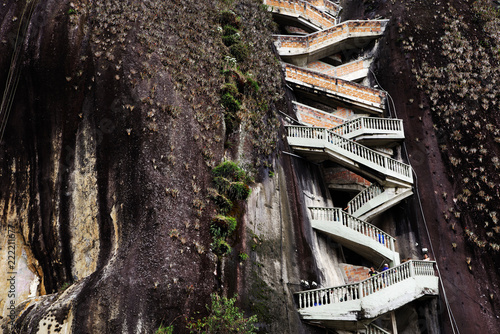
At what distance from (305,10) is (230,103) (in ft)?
45.3

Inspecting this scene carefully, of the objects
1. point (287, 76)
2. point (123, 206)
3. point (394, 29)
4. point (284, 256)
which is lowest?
point (284, 256)

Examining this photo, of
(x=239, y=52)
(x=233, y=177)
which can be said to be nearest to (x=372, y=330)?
(x=233, y=177)

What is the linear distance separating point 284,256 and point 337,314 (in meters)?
2.48

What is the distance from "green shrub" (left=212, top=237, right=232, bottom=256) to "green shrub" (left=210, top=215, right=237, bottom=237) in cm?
25

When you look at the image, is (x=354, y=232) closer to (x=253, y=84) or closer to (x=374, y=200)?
(x=374, y=200)

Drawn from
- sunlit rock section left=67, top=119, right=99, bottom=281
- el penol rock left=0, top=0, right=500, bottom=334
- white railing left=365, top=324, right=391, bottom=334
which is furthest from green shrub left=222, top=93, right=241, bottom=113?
white railing left=365, top=324, right=391, bottom=334

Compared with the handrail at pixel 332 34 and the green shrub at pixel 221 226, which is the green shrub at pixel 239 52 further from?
the green shrub at pixel 221 226

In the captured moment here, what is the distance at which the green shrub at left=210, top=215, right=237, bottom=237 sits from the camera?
1488cm

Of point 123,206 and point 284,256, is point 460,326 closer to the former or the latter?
point 284,256

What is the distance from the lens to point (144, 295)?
12180mm

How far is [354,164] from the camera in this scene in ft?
65.1

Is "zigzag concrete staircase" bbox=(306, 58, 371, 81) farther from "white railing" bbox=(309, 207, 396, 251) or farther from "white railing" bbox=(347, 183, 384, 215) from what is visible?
"white railing" bbox=(309, 207, 396, 251)

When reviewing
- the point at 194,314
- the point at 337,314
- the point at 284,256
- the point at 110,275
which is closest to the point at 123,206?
the point at 110,275

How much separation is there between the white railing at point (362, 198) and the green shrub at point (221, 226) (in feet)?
21.8
